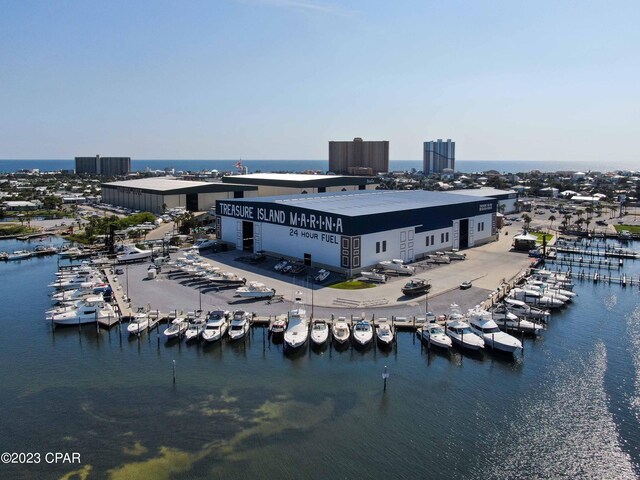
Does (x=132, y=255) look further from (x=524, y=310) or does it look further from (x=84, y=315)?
(x=524, y=310)

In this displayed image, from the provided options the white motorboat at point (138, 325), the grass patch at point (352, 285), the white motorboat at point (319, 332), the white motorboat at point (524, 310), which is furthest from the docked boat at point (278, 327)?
the white motorboat at point (524, 310)

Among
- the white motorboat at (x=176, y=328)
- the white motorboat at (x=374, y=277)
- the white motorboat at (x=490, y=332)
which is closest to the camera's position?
the white motorboat at (x=490, y=332)

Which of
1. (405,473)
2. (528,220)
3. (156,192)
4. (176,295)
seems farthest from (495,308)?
(156,192)

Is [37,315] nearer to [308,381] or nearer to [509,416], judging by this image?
[308,381]

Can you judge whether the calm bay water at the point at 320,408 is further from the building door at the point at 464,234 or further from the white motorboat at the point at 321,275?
the building door at the point at 464,234

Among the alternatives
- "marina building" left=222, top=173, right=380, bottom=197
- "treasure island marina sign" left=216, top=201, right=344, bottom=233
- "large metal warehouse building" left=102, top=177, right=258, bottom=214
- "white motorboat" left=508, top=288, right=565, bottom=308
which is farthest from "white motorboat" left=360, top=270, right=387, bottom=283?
"large metal warehouse building" left=102, top=177, right=258, bottom=214

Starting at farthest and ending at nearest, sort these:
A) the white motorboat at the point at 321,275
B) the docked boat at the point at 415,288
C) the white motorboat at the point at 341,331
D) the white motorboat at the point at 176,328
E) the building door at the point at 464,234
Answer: the building door at the point at 464,234
the white motorboat at the point at 321,275
the docked boat at the point at 415,288
the white motorboat at the point at 176,328
the white motorboat at the point at 341,331

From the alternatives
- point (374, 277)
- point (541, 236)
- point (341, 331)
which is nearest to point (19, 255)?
point (374, 277)
